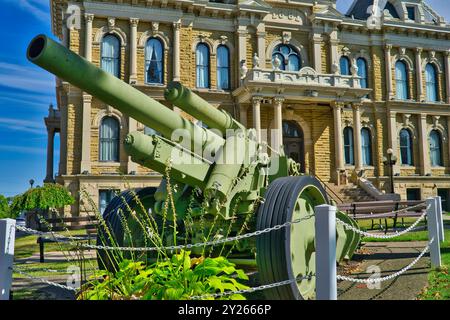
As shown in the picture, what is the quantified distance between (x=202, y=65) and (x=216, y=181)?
63.5ft

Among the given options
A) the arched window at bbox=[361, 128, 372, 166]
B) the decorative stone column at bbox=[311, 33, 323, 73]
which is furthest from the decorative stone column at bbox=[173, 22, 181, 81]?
the arched window at bbox=[361, 128, 372, 166]

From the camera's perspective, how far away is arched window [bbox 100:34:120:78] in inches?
864

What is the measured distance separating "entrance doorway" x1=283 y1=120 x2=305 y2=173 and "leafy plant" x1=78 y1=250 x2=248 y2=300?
21996 millimetres

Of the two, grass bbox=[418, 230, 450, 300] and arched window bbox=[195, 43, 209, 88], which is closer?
grass bbox=[418, 230, 450, 300]

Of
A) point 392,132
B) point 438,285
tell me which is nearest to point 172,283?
point 438,285

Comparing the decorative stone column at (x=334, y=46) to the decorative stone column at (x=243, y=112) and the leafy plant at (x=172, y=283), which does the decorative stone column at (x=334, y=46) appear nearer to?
the decorative stone column at (x=243, y=112)

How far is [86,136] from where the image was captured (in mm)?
20906

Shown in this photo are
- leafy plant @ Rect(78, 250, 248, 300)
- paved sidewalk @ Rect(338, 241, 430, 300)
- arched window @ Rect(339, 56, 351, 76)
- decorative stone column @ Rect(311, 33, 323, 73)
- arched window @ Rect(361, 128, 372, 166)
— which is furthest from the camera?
arched window @ Rect(339, 56, 351, 76)

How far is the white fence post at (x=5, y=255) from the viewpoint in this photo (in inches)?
149

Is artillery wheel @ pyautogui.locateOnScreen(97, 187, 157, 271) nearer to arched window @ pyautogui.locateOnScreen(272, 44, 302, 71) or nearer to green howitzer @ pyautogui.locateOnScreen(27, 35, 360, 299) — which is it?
green howitzer @ pyautogui.locateOnScreen(27, 35, 360, 299)

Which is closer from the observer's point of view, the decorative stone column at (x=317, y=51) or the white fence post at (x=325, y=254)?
the white fence post at (x=325, y=254)

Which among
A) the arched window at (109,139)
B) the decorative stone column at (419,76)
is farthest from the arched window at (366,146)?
the arched window at (109,139)

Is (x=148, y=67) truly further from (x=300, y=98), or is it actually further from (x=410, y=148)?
(x=410, y=148)

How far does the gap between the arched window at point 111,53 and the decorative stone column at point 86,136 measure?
2136 mm
